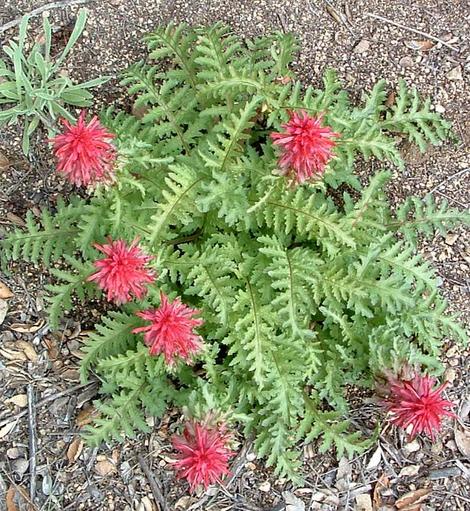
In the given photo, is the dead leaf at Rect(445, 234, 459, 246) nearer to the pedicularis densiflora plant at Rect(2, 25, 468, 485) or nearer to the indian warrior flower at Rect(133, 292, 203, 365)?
the pedicularis densiflora plant at Rect(2, 25, 468, 485)

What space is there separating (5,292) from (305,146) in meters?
1.70

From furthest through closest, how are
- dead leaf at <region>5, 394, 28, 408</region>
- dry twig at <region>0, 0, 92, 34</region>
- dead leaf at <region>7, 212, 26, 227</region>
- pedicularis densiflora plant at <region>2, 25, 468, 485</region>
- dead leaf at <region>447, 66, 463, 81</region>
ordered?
dead leaf at <region>447, 66, 463, 81</region>
dry twig at <region>0, 0, 92, 34</region>
dead leaf at <region>7, 212, 26, 227</region>
dead leaf at <region>5, 394, 28, 408</region>
pedicularis densiflora plant at <region>2, 25, 468, 485</region>

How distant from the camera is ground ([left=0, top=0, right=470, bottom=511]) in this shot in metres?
3.28

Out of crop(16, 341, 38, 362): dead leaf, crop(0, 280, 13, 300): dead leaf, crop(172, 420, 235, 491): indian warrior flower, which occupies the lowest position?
crop(16, 341, 38, 362): dead leaf

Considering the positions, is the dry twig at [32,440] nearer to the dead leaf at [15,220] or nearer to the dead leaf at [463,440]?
the dead leaf at [15,220]

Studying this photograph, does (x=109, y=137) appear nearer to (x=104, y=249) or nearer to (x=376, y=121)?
(x=104, y=249)

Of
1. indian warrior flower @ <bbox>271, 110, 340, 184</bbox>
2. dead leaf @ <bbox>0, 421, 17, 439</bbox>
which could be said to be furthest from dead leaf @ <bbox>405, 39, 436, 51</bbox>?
dead leaf @ <bbox>0, 421, 17, 439</bbox>

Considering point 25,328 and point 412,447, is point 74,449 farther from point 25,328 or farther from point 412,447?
point 412,447

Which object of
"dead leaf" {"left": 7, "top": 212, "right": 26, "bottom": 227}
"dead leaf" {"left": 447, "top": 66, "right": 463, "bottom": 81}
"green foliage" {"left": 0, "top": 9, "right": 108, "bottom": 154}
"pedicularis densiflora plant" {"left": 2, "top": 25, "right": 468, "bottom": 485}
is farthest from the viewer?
"dead leaf" {"left": 447, "top": 66, "right": 463, "bottom": 81}

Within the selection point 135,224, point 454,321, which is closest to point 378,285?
point 454,321

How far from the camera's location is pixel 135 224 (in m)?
3.00

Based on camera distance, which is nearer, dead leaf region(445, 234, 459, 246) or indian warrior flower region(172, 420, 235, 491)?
indian warrior flower region(172, 420, 235, 491)

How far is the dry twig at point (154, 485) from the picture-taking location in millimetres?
3258

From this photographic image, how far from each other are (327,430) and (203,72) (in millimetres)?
1623
